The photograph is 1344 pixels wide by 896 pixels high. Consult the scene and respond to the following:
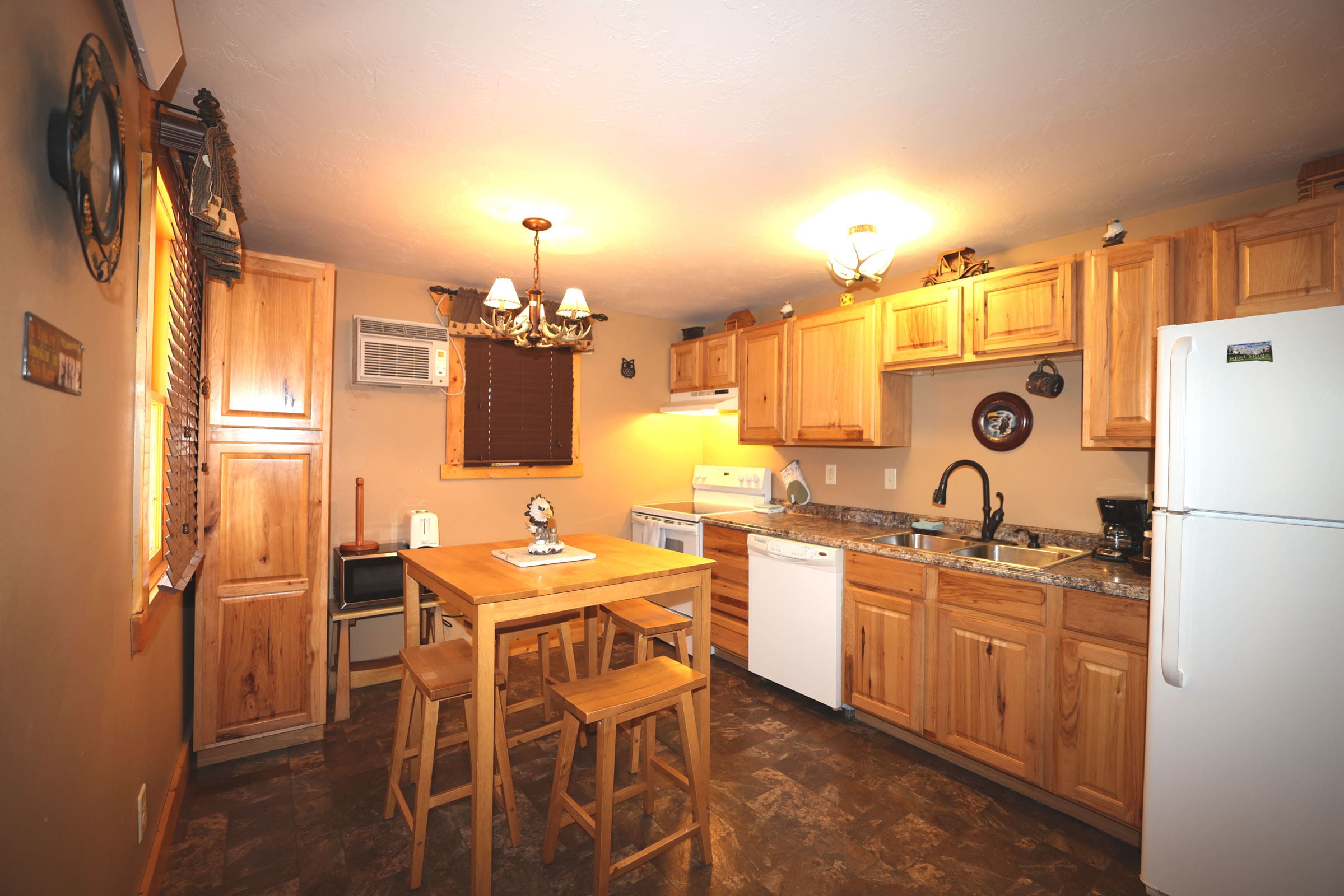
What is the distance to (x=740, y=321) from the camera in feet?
14.2

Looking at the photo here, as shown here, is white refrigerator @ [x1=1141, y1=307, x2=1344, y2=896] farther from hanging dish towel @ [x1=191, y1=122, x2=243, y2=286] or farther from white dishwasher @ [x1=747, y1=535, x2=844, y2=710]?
hanging dish towel @ [x1=191, y1=122, x2=243, y2=286]

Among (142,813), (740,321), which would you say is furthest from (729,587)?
(142,813)

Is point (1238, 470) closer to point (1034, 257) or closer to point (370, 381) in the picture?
point (1034, 257)

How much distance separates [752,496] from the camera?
4.50m

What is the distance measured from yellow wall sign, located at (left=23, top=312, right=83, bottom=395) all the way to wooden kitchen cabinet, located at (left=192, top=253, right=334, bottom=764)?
1.74 meters

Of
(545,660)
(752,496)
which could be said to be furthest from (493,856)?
(752,496)

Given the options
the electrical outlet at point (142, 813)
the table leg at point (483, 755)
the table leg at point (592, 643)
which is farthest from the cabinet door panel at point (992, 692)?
the electrical outlet at point (142, 813)

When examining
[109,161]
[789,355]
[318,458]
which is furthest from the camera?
Answer: [789,355]

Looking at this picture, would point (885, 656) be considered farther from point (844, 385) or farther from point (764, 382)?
point (764, 382)

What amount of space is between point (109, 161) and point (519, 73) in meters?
0.98

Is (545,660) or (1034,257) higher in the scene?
(1034,257)

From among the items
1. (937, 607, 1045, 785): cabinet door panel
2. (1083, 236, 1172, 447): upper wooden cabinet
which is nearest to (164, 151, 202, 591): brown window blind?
(937, 607, 1045, 785): cabinet door panel

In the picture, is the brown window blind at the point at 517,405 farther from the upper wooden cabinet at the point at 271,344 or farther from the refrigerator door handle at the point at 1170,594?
the refrigerator door handle at the point at 1170,594

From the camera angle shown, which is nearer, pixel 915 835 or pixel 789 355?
pixel 915 835
